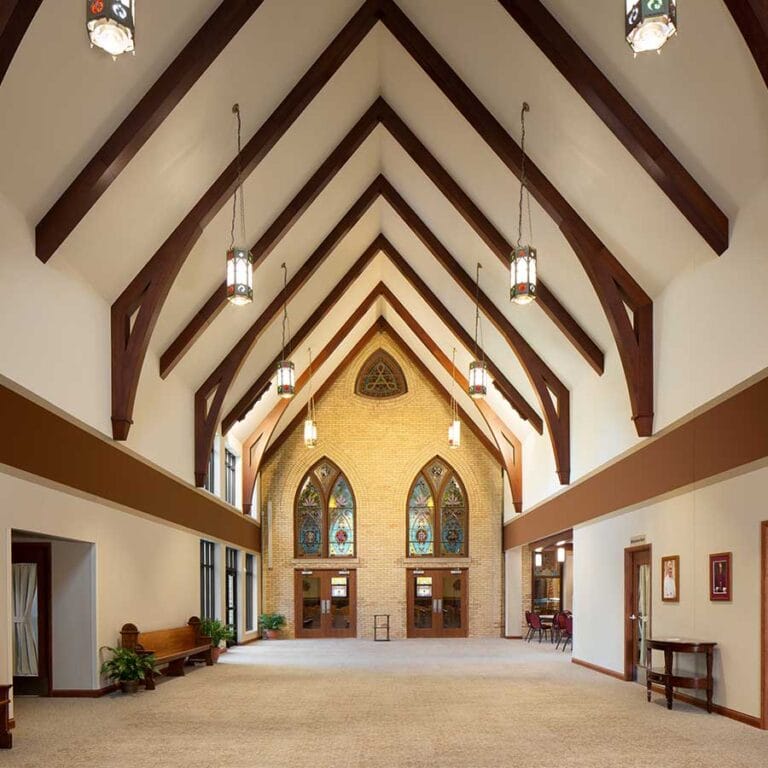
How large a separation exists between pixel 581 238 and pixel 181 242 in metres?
4.68

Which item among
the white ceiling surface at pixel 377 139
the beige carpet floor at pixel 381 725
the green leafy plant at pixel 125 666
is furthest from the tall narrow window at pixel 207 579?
the green leafy plant at pixel 125 666

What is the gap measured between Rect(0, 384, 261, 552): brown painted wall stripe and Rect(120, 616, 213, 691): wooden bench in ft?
5.43

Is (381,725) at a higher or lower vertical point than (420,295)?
lower

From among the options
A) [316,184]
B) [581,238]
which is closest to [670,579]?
[581,238]

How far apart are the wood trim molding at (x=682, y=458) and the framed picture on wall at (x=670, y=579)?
79 cm

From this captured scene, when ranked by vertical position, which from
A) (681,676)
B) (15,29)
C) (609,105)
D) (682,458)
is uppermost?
(609,105)

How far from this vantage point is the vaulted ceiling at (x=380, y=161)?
757cm

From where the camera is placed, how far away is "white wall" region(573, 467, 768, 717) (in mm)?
8070

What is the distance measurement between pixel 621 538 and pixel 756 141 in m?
6.80

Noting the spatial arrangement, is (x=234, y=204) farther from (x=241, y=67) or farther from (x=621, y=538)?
(x=621, y=538)

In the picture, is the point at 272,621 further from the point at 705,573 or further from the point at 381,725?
the point at 705,573

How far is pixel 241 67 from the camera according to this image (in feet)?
29.9

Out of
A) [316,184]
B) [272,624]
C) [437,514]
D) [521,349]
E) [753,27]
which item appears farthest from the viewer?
[437,514]

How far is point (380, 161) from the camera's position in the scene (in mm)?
14055
